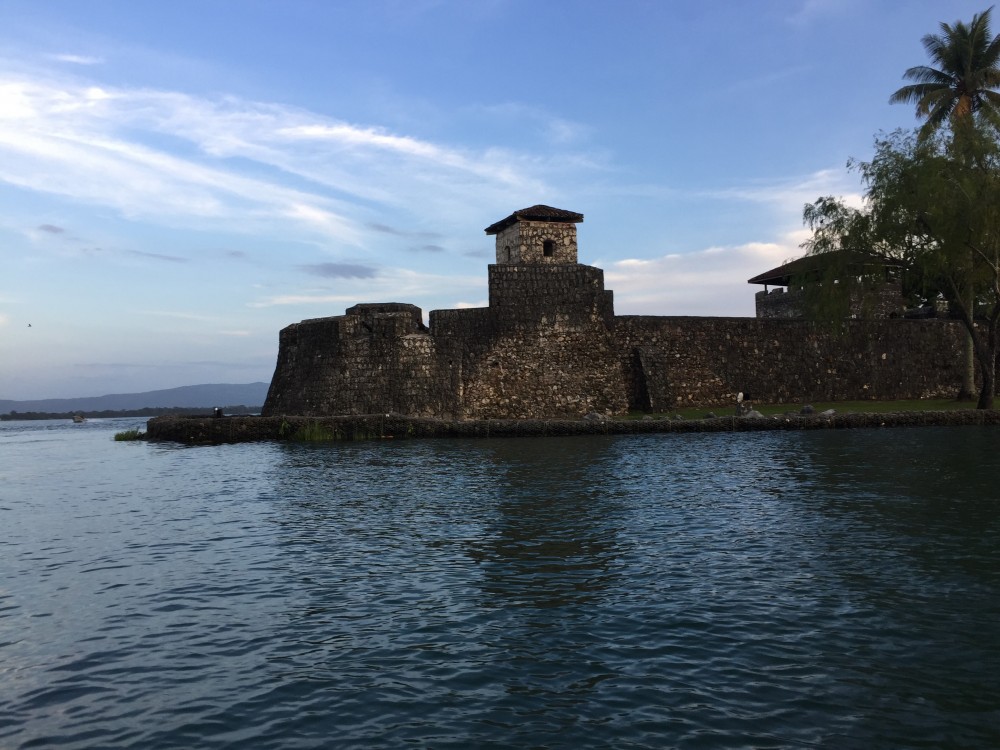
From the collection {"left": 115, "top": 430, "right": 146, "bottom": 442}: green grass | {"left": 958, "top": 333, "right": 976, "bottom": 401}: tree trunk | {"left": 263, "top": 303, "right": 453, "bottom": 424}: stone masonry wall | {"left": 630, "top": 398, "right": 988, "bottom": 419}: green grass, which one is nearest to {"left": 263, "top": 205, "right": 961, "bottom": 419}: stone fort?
{"left": 263, "top": 303, "right": 453, "bottom": 424}: stone masonry wall

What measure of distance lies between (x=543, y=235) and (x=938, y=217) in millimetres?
15290

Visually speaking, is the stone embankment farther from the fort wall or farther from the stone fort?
the fort wall

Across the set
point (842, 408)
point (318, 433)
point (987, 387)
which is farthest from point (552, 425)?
point (987, 387)

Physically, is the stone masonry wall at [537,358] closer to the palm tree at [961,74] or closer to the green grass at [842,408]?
the green grass at [842,408]

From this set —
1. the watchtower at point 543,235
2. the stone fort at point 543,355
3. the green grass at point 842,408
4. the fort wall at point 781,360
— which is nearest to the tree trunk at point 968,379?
the green grass at point 842,408

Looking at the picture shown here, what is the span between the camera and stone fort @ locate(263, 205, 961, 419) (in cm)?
2998

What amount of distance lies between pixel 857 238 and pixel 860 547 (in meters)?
22.5

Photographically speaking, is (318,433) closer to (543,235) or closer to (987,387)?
(543,235)

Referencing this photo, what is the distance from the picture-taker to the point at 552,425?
26.5 meters

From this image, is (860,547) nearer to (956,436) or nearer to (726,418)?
(956,436)

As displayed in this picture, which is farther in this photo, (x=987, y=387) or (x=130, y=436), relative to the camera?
(x=130, y=436)

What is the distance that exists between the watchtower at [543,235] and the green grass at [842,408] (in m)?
8.20

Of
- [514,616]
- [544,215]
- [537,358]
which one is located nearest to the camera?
[514,616]

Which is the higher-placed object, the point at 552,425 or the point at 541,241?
the point at 541,241
